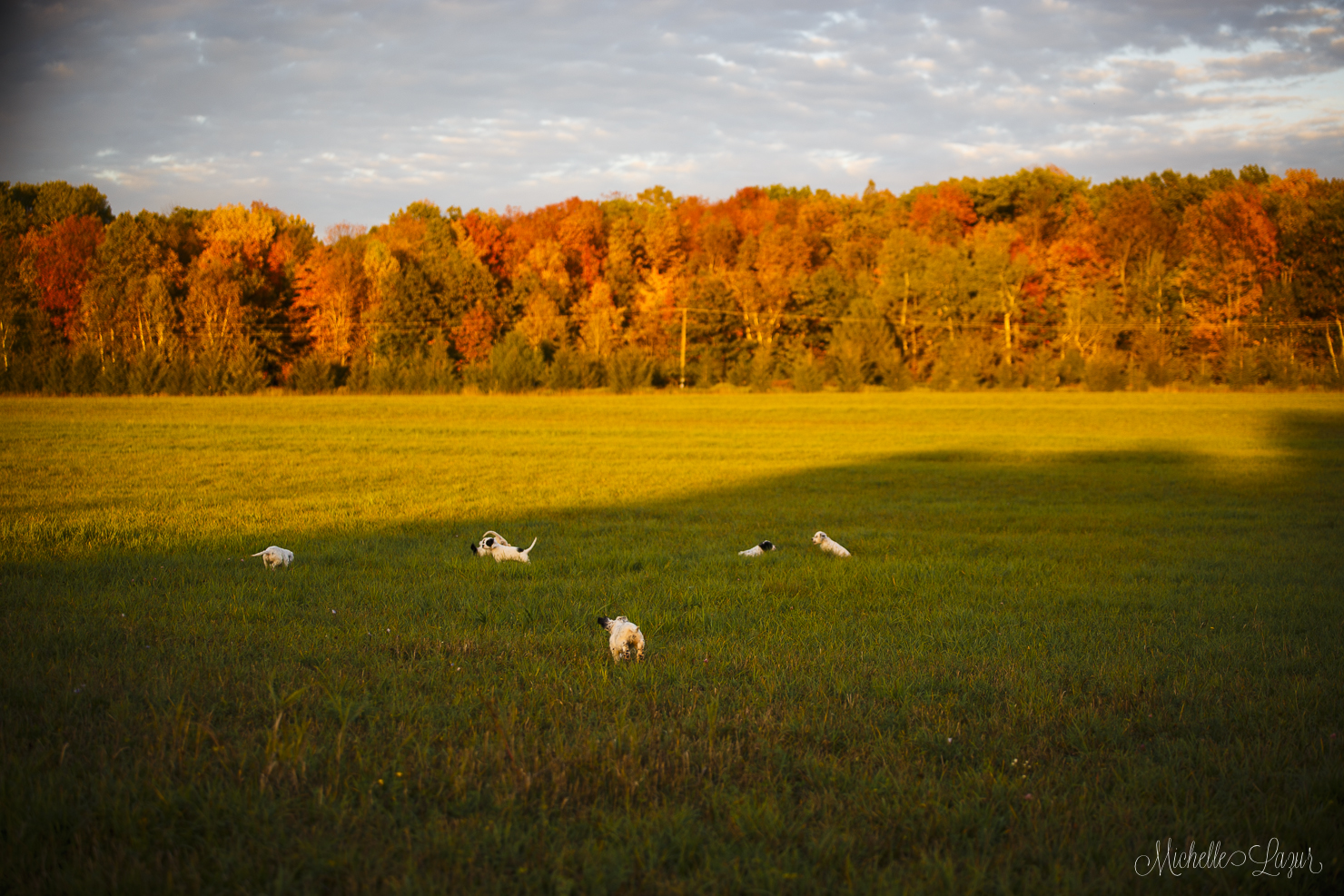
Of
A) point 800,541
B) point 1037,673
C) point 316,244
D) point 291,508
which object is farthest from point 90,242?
point 1037,673

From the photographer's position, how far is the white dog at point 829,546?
9.26 m

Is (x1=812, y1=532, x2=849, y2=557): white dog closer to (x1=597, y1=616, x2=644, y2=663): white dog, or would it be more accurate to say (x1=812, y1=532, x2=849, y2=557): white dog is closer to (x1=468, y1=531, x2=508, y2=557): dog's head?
(x1=468, y1=531, x2=508, y2=557): dog's head

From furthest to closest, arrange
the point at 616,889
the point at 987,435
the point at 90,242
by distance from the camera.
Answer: the point at 90,242
the point at 987,435
the point at 616,889

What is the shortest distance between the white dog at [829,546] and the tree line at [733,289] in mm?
44206

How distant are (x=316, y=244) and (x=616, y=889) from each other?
256 ft

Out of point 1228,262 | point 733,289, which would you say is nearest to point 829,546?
point 733,289

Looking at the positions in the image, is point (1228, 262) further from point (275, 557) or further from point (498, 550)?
point (275, 557)

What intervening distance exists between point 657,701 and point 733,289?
67.5m

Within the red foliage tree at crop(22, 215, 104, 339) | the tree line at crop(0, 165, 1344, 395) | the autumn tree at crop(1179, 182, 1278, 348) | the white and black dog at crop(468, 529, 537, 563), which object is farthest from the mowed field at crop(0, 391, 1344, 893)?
the autumn tree at crop(1179, 182, 1278, 348)

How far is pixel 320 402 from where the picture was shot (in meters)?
41.3

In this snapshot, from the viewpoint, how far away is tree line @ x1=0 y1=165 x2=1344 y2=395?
5809cm

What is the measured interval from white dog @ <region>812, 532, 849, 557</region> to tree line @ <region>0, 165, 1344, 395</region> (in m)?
44.2

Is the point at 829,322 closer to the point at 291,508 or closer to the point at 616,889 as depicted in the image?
the point at 291,508
